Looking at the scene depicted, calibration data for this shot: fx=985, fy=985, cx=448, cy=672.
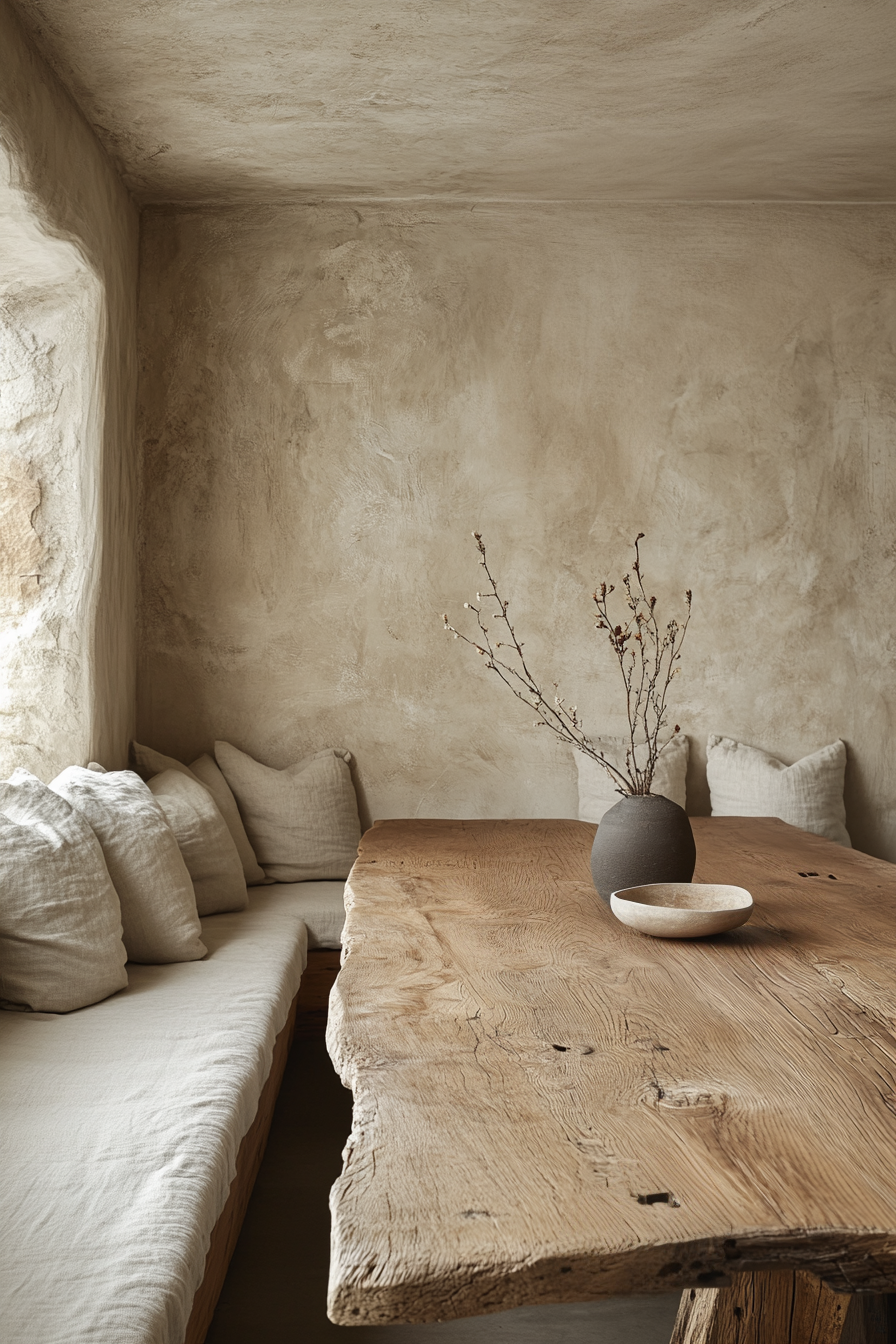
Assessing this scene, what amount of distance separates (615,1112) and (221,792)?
2621 mm

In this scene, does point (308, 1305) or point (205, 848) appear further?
point (205, 848)

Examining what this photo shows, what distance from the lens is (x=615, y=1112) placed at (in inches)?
44.1

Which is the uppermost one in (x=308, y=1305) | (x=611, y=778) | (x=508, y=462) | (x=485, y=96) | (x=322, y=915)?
(x=485, y=96)

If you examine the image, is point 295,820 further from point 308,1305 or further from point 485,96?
point 485,96

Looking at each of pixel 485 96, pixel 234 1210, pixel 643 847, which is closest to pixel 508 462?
pixel 485 96

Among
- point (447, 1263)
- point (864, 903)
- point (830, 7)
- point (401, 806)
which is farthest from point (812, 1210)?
point (401, 806)

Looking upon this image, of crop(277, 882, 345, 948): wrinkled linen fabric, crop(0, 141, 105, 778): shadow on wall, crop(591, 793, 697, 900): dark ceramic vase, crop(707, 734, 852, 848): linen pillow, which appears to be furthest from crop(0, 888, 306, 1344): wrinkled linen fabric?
crop(707, 734, 852, 848): linen pillow

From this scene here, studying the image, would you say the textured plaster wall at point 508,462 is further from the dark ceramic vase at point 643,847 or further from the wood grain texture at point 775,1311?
the wood grain texture at point 775,1311

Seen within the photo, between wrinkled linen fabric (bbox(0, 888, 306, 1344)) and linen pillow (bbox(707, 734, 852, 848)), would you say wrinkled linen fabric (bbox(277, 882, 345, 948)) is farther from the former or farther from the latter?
linen pillow (bbox(707, 734, 852, 848))

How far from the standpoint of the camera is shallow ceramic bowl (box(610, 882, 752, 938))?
1.75 meters

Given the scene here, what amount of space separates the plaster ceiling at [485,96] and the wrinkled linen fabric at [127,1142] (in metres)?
2.47

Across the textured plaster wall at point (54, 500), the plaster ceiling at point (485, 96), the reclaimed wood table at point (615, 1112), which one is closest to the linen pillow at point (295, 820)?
the textured plaster wall at point (54, 500)

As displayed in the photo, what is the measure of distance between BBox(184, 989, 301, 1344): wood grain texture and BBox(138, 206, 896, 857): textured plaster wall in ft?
4.89

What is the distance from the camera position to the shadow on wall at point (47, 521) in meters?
3.13
